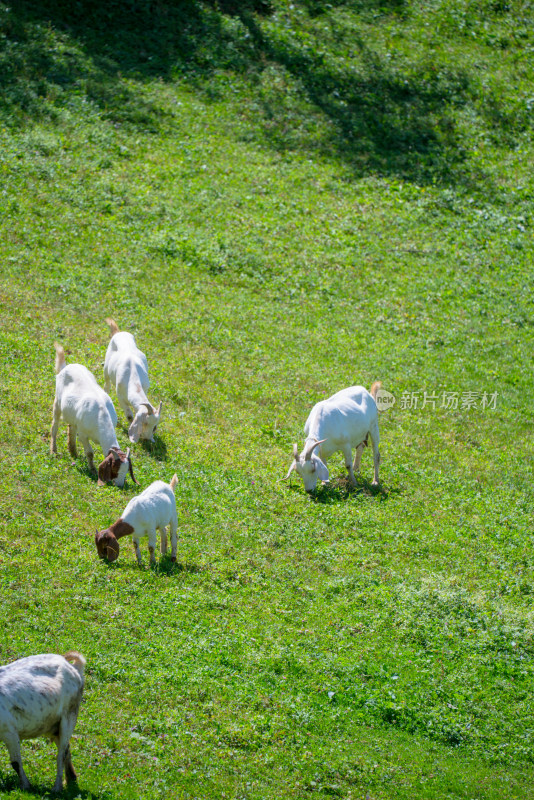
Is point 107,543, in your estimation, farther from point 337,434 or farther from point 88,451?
point 337,434

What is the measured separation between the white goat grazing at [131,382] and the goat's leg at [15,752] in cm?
751

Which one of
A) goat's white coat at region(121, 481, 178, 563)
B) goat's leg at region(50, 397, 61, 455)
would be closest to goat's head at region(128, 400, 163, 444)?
goat's leg at region(50, 397, 61, 455)

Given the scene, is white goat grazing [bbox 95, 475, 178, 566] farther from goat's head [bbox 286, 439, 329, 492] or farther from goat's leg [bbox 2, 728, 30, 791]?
goat's leg [bbox 2, 728, 30, 791]

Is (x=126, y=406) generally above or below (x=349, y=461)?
above

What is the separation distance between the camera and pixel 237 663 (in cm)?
962

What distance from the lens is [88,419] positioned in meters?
13.1

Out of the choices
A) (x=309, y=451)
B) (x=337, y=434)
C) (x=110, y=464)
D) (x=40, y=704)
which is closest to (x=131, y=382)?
(x=110, y=464)

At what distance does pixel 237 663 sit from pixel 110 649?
1412mm

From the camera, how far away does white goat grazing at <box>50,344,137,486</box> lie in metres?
12.6

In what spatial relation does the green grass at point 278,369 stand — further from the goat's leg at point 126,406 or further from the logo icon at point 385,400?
the goat's leg at point 126,406

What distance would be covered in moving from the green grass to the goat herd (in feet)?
1.20

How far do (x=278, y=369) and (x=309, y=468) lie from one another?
16.1 ft

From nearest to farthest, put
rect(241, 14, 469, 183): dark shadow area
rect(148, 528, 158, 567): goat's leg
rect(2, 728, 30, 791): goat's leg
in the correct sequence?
rect(2, 728, 30, 791): goat's leg, rect(148, 528, 158, 567): goat's leg, rect(241, 14, 469, 183): dark shadow area

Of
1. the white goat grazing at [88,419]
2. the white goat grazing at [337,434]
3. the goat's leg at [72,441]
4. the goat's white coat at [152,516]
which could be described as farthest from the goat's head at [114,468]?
the white goat grazing at [337,434]
